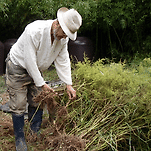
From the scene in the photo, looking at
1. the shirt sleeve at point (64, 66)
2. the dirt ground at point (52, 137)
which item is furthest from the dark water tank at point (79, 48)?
the shirt sleeve at point (64, 66)

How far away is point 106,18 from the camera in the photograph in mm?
5809

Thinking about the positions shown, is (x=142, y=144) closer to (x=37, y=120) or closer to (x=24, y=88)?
(x=37, y=120)

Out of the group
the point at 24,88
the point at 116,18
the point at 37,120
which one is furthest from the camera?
the point at 116,18

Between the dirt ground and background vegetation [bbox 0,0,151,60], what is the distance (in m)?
3.41

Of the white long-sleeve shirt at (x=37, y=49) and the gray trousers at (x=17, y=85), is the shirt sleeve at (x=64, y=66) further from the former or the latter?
the gray trousers at (x=17, y=85)

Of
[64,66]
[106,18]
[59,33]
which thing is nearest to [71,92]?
[64,66]

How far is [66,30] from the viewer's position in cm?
213

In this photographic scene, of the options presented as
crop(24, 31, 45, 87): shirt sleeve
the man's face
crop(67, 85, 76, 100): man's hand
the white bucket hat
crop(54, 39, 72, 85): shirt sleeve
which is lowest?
crop(67, 85, 76, 100): man's hand

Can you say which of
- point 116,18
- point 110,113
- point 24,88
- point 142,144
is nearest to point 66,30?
point 24,88

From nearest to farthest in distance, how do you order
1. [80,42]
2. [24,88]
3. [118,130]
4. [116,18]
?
[118,130]
[24,88]
[116,18]
[80,42]

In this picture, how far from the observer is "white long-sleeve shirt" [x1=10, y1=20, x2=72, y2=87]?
2213 mm

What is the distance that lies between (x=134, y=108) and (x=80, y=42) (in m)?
4.49

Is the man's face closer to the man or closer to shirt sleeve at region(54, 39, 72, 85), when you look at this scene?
the man

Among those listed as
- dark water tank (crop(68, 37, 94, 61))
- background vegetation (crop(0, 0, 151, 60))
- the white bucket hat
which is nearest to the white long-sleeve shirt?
the white bucket hat
